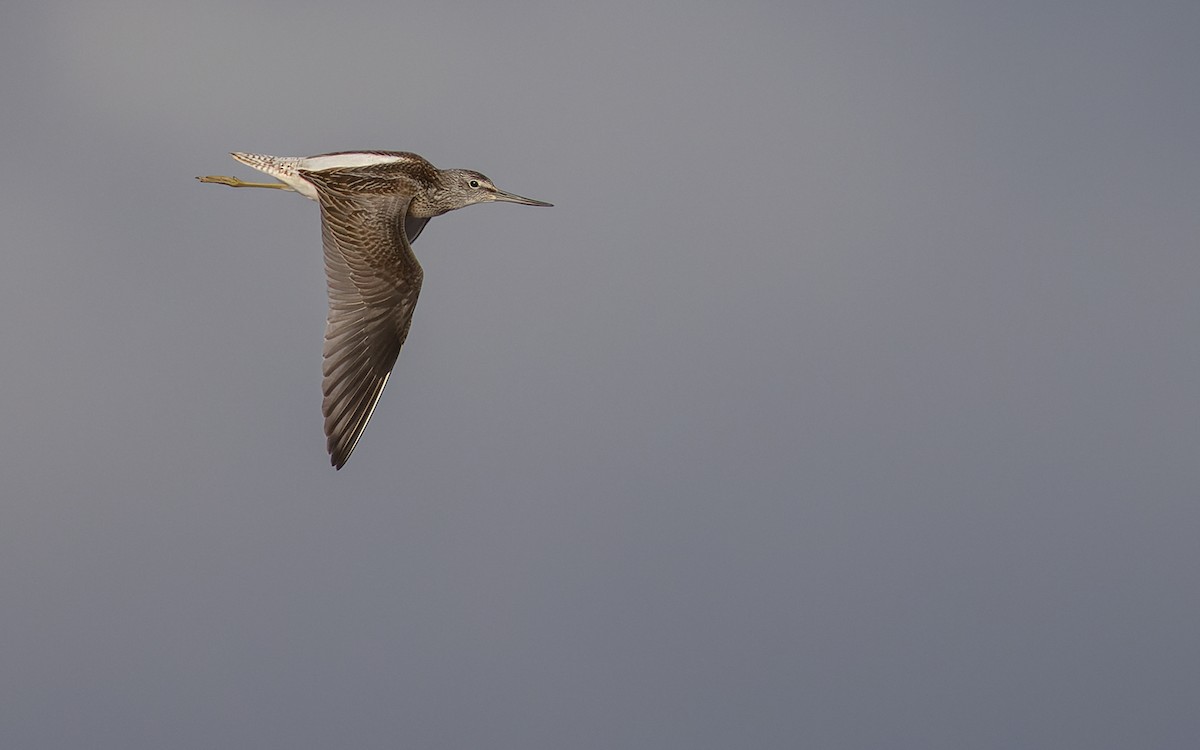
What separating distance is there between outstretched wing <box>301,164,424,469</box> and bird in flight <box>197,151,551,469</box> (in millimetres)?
21

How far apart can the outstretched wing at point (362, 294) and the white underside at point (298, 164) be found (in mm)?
973

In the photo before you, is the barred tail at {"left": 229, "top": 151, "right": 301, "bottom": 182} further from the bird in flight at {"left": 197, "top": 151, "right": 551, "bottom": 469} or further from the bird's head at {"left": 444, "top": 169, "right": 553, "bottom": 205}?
the bird's head at {"left": 444, "top": 169, "right": 553, "bottom": 205}

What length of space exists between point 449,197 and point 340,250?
14.6ft

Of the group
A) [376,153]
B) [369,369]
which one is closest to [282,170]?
[376,153]

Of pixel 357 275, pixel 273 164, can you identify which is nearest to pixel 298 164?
pixel 273 164

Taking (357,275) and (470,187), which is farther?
(470,187)

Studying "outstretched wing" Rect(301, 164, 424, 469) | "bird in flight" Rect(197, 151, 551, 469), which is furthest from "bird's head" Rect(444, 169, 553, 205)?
"outstretched wing" Rect(301, 164, 424, 469)

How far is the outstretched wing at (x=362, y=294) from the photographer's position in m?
37.1

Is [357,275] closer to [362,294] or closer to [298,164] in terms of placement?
[362,294]

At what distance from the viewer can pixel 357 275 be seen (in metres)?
37.8

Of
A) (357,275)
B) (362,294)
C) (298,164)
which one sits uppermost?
(298,164)

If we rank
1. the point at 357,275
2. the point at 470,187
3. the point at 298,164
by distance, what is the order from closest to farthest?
the point at 357,275
the point at 298,164
the point at 470,187

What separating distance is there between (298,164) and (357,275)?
3658 mm

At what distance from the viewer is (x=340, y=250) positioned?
37.8 metres
